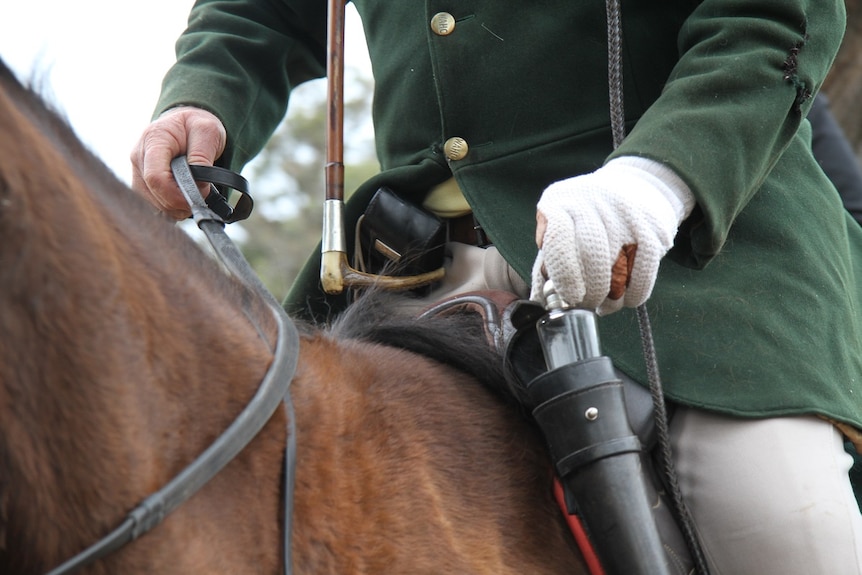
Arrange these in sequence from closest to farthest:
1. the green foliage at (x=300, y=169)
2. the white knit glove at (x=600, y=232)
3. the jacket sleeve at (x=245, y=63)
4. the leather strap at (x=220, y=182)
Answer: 1. the white knit glove at (x=600, y=232)
2. the leather strap at (x=220, y=182)
3. the jacket sleeve at (x=245, y=63)
4. the green foliage at (x=300, y=169)

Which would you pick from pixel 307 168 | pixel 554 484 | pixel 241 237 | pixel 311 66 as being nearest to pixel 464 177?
pixel 554 484

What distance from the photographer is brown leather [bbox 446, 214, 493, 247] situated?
1.82 meters

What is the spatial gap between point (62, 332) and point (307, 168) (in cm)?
1217

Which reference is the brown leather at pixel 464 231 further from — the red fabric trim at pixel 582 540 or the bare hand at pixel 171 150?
the red fabric trim at pixel 582 540

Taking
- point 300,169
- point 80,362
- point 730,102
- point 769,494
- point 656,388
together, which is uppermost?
point 80,362

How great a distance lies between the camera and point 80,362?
0.94 metres

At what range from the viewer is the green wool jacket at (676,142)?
148 cm

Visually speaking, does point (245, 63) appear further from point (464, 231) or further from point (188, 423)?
point (188, 423)

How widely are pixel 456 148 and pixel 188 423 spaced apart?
2.83ft

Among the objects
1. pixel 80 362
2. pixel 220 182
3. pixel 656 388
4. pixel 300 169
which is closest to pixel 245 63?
pixel 220 182

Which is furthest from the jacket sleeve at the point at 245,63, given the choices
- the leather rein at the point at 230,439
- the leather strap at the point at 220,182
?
the leather rein at the point at 230,439

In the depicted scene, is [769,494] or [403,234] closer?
[769,494]

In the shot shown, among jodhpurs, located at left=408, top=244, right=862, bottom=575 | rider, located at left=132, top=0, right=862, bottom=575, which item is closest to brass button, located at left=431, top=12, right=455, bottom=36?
rider, located at left=132, top=0, right=862, bottom=575

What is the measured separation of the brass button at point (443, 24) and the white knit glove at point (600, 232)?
1.73ft
